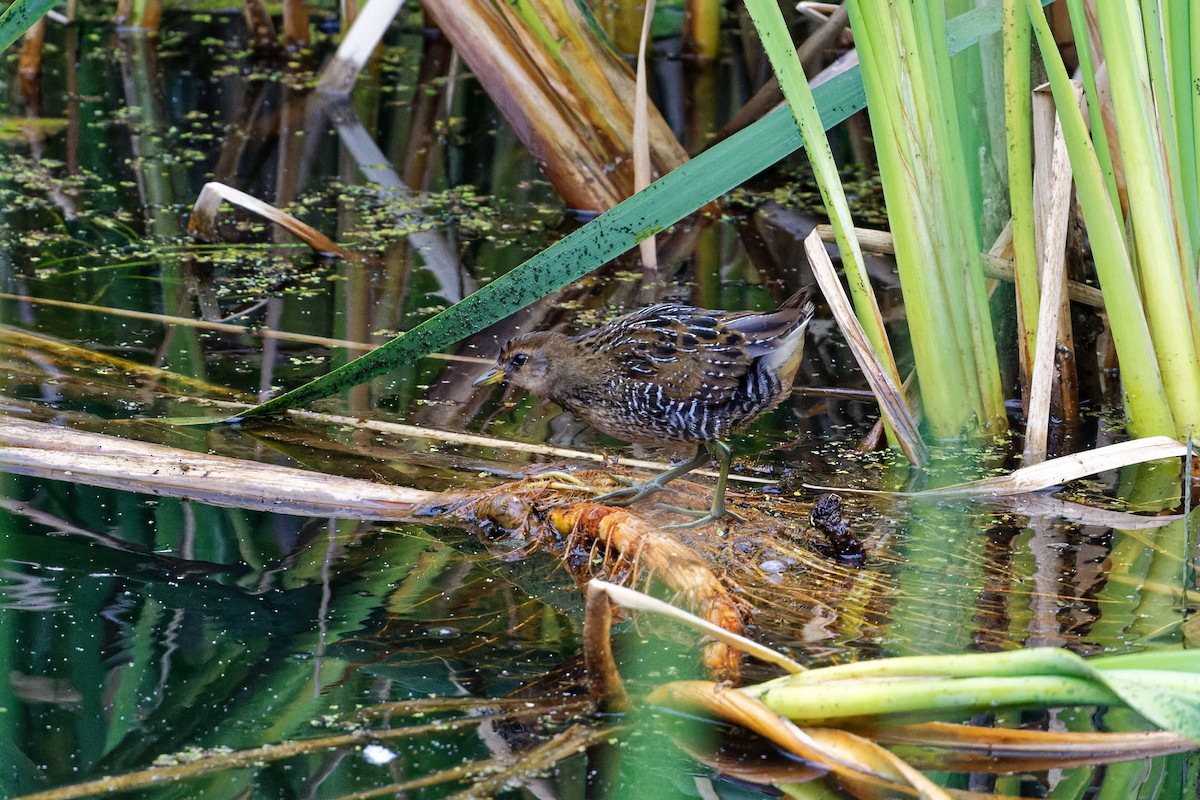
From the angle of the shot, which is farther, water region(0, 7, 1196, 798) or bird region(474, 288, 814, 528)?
bird region(474, 288, 814, 528)

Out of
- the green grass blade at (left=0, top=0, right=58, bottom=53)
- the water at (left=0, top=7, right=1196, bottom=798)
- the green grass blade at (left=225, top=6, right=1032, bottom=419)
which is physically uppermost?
the green grass blade at (left=0, top=0, right=58, bottom=53)

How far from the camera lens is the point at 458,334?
3.12 m

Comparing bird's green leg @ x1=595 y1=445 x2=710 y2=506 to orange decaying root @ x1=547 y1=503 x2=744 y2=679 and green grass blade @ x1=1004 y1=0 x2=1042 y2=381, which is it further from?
green grass blade @ x1=1004 y1=0 x2=1042 y2=381

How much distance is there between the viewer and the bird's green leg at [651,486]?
10.5 ft

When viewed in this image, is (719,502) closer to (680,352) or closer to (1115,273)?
(680,352)

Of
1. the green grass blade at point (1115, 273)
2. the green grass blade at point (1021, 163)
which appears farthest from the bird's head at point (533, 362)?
the green grass blade at point (1115, 273)

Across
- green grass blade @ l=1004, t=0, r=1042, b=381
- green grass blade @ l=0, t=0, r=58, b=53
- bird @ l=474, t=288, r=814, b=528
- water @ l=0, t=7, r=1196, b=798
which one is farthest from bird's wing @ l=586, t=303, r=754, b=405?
green grass blade @ l=0, t=0, r=58, b=53

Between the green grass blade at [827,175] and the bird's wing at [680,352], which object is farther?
the bird's wing at [680,352]

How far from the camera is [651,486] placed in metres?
3.32

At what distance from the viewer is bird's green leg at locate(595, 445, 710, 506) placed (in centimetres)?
320

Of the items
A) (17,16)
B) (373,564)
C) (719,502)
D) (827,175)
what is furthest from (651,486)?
(17,16)

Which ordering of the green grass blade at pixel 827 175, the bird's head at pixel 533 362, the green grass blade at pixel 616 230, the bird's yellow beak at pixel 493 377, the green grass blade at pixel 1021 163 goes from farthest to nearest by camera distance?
the bird's yellow beak at pixel 493 377 < the bird's head at pixel 533 362 < the green grass blade at pixel 1021 163 < the green grass blade at pixel 616 230 < the green grass blade at pixel 827 175

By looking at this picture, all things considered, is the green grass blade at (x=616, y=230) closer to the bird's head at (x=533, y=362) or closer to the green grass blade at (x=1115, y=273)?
the bird's head at (x=533, y=362)

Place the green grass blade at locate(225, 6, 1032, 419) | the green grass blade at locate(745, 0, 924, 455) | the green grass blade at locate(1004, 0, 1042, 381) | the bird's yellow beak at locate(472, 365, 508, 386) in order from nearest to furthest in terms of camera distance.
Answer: the green grass blade at locate(745, 0, 924, 455) < the green grass blade at locate(225, 6, 1032, 419) < the green grass blade at locate(1004, 0, 1042, 381) < the bird's yellow beak at locate(472, 365, 508, 386)
